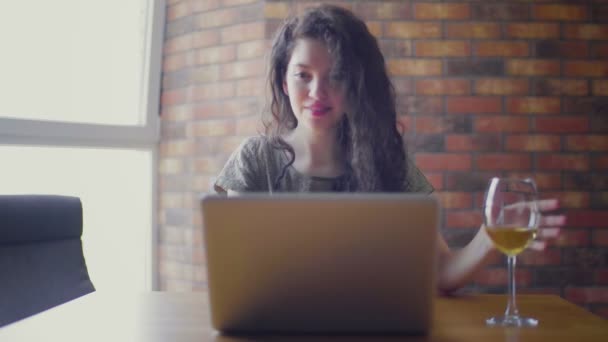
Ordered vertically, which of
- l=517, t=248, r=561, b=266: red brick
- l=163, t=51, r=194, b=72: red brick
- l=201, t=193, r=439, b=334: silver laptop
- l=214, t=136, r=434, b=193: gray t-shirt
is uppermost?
l=163, t=51, r=194, b=72: red brick

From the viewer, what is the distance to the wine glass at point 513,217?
891 millimetres

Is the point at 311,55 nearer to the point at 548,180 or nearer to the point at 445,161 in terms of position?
the point at 445,161

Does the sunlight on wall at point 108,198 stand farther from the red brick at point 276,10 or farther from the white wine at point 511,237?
the white wine at point 511,237

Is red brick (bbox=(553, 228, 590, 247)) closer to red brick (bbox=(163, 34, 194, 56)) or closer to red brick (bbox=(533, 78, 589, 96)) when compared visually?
red brick (bbox=(533, 78, 589, 96))

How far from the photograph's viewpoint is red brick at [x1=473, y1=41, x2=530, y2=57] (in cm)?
241

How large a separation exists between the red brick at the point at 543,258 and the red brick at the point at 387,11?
1110 mm

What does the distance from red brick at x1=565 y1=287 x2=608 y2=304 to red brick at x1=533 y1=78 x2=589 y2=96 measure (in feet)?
2.65

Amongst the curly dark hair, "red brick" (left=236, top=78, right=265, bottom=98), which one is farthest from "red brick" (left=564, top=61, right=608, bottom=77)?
"red brick" (left=236, top=78, right=265, bottom=98)

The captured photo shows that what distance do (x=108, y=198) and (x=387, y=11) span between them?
5.17 feet

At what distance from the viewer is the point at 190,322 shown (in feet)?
2.91

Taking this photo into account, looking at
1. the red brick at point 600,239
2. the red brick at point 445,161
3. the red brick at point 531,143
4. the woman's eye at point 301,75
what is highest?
the woman's eye at point 301,75

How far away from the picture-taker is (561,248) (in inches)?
94.3

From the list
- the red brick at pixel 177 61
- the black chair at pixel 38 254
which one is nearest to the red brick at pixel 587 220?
the red brick at pixel 177 61

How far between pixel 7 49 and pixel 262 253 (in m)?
2.19
